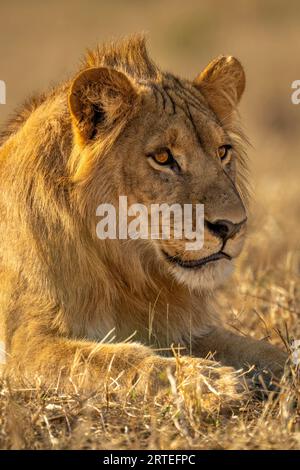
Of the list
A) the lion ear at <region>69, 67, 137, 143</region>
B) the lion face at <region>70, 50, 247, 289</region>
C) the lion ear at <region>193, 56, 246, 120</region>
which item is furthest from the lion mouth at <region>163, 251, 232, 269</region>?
the lion ear at <region>193, 56, 246, 120</region>

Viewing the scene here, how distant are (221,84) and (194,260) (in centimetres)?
112

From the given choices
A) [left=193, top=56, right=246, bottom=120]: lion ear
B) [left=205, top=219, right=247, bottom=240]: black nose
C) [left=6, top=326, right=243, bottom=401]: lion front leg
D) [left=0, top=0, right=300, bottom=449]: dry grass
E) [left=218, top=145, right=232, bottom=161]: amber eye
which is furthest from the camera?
[left=193, top=56, right=246, bottom=120]: lion ear

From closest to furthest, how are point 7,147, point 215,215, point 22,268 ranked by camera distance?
1. point 215,215
2. point 22,268
3. point 7,147

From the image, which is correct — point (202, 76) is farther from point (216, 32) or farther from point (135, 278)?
point (216, 32)

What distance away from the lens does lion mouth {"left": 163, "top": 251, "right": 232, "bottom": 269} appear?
4555 millimetres

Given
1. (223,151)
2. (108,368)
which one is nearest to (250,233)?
(223,151)

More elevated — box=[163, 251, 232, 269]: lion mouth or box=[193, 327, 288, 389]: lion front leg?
box=[163, 251, 232, 269]: lion mouth

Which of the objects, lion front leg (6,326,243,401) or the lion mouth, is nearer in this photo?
lion front leg (6,326,243,401)

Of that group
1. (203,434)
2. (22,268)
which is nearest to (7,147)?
(22,268)

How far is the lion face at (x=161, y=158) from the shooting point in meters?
4.57

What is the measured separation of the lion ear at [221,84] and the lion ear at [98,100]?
0.63m

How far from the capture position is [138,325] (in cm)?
489

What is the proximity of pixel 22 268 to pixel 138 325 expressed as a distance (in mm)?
593

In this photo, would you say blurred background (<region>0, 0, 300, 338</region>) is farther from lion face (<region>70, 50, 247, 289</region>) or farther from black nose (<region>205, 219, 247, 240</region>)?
black nose (<region>205, 219, 247, 240</region>)
